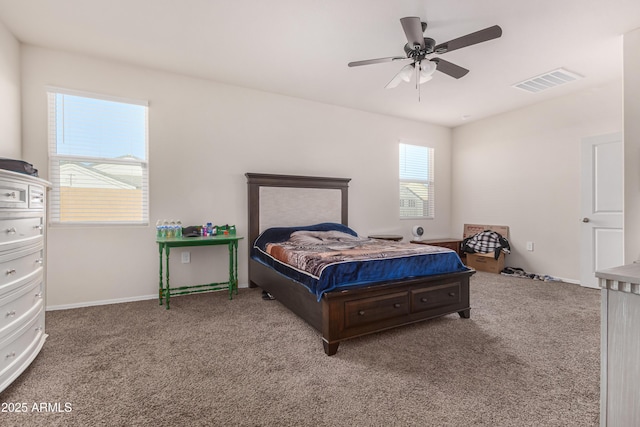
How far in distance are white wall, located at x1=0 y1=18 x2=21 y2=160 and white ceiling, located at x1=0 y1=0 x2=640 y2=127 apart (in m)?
0.15

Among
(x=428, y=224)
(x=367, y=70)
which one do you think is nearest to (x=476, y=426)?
(x=367, y=70)

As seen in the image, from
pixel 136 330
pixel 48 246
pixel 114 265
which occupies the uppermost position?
pixel 48 246

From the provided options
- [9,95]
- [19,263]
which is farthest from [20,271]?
[9,95]

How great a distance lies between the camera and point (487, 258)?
4809 millimetres

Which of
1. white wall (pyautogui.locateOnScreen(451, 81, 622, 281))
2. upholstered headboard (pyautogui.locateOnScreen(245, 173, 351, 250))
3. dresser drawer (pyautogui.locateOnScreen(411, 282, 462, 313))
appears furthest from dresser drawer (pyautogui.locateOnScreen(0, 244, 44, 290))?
white wall (pyautogui.locateOnScreen(451, 81, 622, 281))

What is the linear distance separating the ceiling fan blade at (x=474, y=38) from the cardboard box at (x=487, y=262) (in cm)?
350

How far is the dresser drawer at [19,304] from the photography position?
160cm

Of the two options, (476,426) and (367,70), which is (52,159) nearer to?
(367,70)

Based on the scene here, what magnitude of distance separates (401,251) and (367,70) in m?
2.13

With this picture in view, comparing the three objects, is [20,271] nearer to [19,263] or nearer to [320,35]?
[19,263]

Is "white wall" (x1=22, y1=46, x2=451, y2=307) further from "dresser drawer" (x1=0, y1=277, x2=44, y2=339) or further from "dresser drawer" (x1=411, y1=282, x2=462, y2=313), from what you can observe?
"dresser drawer" (x1=411, y1=282, x2=462, y2=313)

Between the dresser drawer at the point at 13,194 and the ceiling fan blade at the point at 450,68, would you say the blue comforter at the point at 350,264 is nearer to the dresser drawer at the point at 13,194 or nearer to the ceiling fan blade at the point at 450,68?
the ceiling fan blade at the point at 450,68

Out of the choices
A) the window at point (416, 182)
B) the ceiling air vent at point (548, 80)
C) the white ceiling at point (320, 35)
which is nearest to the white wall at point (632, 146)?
the white ceiling at point (320, 35)

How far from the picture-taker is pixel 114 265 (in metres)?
3.27
